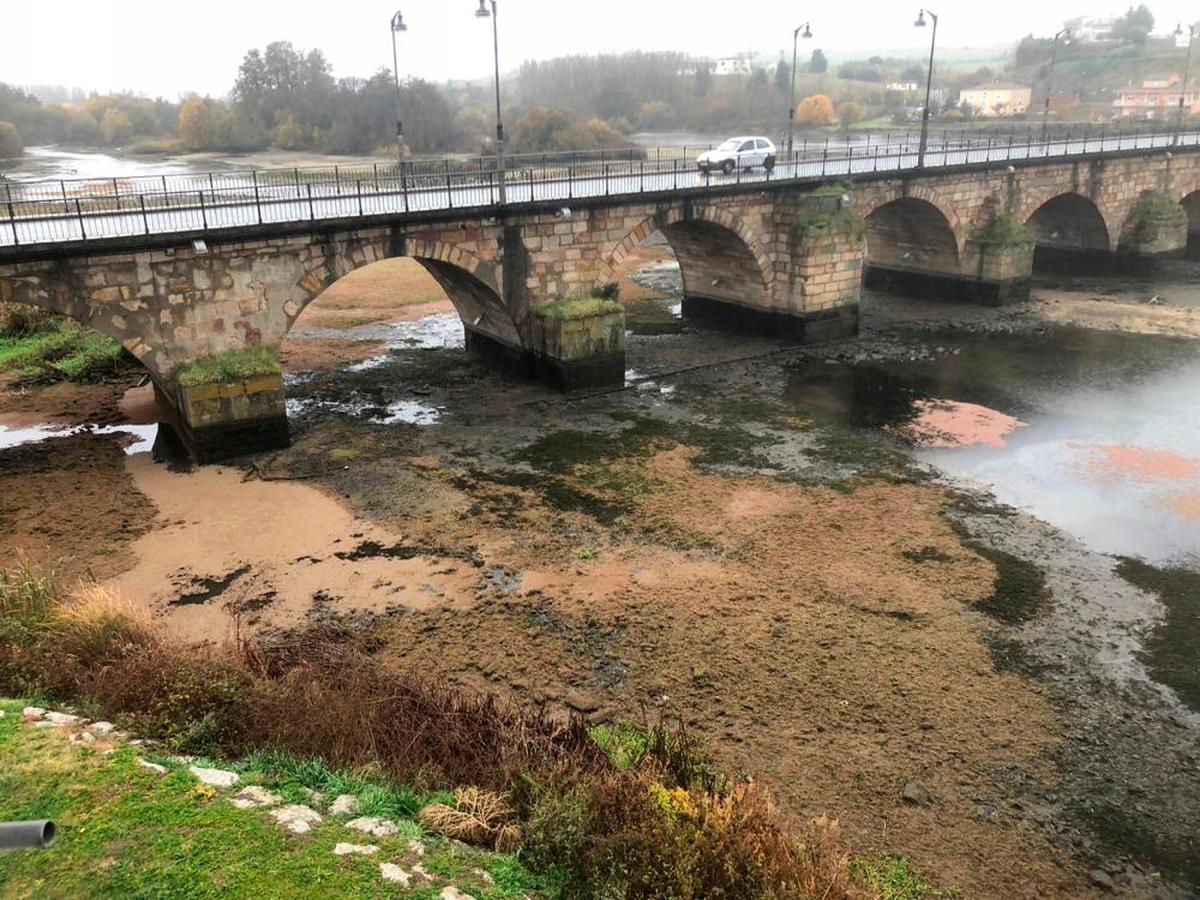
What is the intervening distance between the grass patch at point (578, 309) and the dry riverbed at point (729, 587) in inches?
84.9

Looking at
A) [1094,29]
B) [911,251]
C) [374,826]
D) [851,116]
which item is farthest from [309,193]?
[1094,29]

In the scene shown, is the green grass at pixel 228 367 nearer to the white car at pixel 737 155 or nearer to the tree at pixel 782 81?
the white car at pixel 737 155

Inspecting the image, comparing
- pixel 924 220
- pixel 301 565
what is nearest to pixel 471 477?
pixel 301 565

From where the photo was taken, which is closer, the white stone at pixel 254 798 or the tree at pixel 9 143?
the white stone at pixel 254 798

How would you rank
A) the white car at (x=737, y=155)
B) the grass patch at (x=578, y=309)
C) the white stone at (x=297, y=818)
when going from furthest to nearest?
1. the white car at (x=737, y=155)
2. the grass patch at (x=578, y=309)
3. the white stone at (x=297, y=818)

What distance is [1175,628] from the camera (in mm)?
13172

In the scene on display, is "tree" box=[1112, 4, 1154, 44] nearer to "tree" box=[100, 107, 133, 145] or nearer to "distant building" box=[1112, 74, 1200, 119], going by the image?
"distant building" box=[1112, 74, 1200, 119]

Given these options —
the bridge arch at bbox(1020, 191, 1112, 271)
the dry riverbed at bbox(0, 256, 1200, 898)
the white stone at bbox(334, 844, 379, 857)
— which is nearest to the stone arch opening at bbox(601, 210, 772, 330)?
the dry riverbed at bbox(0, 256, 1200, 898)

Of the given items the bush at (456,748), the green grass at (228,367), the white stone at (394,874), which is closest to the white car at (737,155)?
the green grass at (228,367)

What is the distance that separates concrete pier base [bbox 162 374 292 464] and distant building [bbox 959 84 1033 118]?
88.0 metres

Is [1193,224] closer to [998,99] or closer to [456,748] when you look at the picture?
[456,748]

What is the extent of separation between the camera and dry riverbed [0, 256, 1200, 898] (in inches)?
393

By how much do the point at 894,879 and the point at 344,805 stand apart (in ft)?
17.1

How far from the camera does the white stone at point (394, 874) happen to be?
21.4 feet
